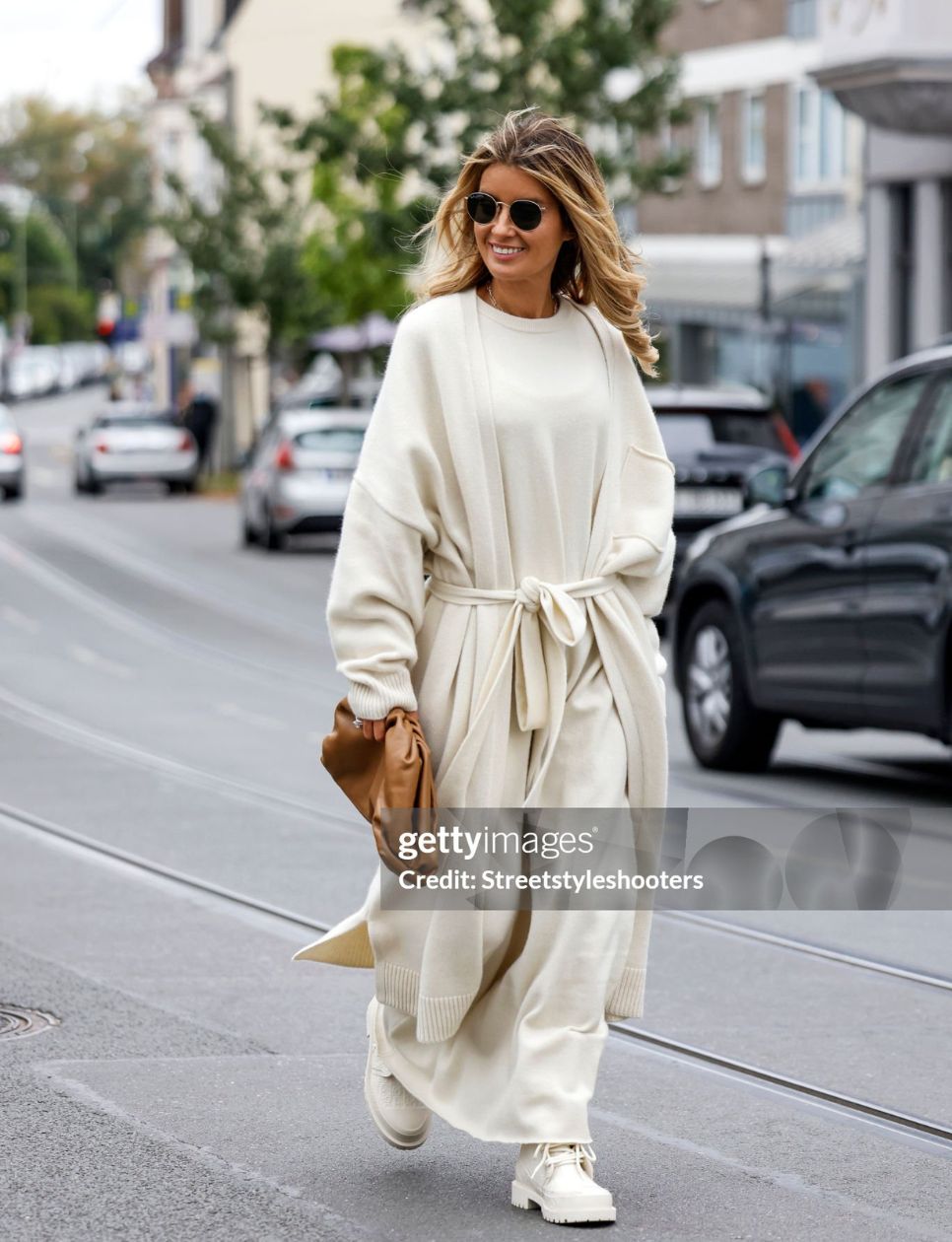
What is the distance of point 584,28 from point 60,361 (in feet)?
246

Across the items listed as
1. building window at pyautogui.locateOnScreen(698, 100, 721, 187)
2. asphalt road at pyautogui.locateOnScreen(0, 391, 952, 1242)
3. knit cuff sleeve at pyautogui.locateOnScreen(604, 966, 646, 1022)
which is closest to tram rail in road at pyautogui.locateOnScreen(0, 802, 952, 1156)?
asphalt road at pyautogui.locateOnScreen(0, 391, 952, 1242)

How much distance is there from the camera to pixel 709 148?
4066cm

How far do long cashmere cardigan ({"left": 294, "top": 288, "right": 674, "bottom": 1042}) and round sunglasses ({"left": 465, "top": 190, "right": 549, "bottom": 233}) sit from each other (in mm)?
149

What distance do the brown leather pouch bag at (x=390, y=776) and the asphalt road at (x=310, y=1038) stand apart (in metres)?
0.67

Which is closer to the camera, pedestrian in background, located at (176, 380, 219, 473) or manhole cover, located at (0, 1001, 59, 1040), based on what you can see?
manhole cover, located at (0, 1001, 59, 1040)

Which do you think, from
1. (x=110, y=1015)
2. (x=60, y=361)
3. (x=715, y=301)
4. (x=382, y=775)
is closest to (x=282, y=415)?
(x=715, y=301)

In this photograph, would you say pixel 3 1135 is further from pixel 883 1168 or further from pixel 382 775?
pixel 883 1168

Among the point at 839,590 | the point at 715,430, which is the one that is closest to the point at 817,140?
the point at 715,430

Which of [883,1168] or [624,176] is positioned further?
[624,176]

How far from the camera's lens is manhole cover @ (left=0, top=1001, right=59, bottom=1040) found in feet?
20.2

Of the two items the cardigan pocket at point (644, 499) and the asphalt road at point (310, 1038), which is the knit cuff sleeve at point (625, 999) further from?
the cardigan pocket at point (644, 499)

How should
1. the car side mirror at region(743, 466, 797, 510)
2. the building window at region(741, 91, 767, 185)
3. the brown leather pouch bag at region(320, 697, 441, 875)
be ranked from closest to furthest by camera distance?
1. the brown leather pouch bag at region(320, 697, 441, 875)
2. the car side mirror at region(743, 466, 797, 510)
3. the building window at region(741, 91, 767, 185)

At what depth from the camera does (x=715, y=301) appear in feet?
126

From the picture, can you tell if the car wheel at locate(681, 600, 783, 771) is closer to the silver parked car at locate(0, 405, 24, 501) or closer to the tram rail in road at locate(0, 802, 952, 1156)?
the tram rail in road at locate(0, 802, 952, 1156)
